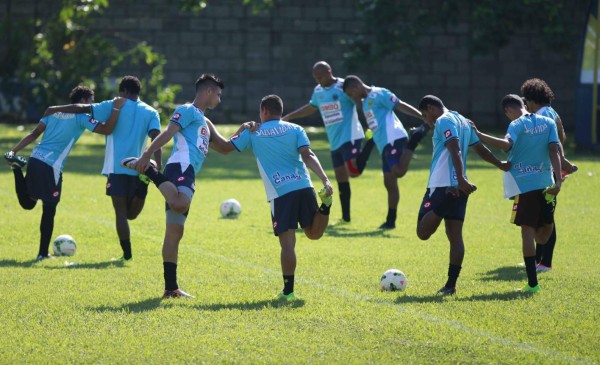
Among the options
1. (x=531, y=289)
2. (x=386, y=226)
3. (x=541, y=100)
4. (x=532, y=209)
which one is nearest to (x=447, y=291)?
(x=531, y=289)

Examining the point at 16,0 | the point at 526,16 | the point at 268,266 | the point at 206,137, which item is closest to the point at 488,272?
the point at 268,266

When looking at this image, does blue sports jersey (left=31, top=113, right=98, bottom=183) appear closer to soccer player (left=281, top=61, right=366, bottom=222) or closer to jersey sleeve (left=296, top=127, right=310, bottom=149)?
jersey sleeve (left=296, top=127, right=310, bottom=149)

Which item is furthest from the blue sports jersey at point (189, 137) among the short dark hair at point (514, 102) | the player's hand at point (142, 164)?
the short dark hair at point (514, 102)

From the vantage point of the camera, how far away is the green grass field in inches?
297

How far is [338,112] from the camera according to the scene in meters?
15.4

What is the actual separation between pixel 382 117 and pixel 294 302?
6179mm

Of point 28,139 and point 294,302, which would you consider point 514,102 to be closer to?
point 294,302

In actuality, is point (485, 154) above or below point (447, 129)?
below

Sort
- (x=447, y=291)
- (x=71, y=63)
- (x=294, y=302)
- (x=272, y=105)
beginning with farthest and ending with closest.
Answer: (x=71, y=63)
(x=447, y=291)
(x=272, y=105)
(x=294, y=302)

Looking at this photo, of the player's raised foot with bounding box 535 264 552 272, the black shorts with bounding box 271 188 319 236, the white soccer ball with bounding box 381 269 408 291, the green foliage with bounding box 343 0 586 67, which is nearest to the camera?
the black shorts with bounding box 271 188 319 236

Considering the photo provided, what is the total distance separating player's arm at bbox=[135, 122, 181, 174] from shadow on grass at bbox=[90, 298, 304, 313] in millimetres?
1139

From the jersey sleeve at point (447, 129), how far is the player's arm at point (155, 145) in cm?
235

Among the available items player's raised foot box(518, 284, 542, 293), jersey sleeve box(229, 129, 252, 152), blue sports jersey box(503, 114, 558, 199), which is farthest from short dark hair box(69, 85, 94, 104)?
player's raised foot box(518, 284, 542, 293)

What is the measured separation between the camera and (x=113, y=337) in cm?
786
